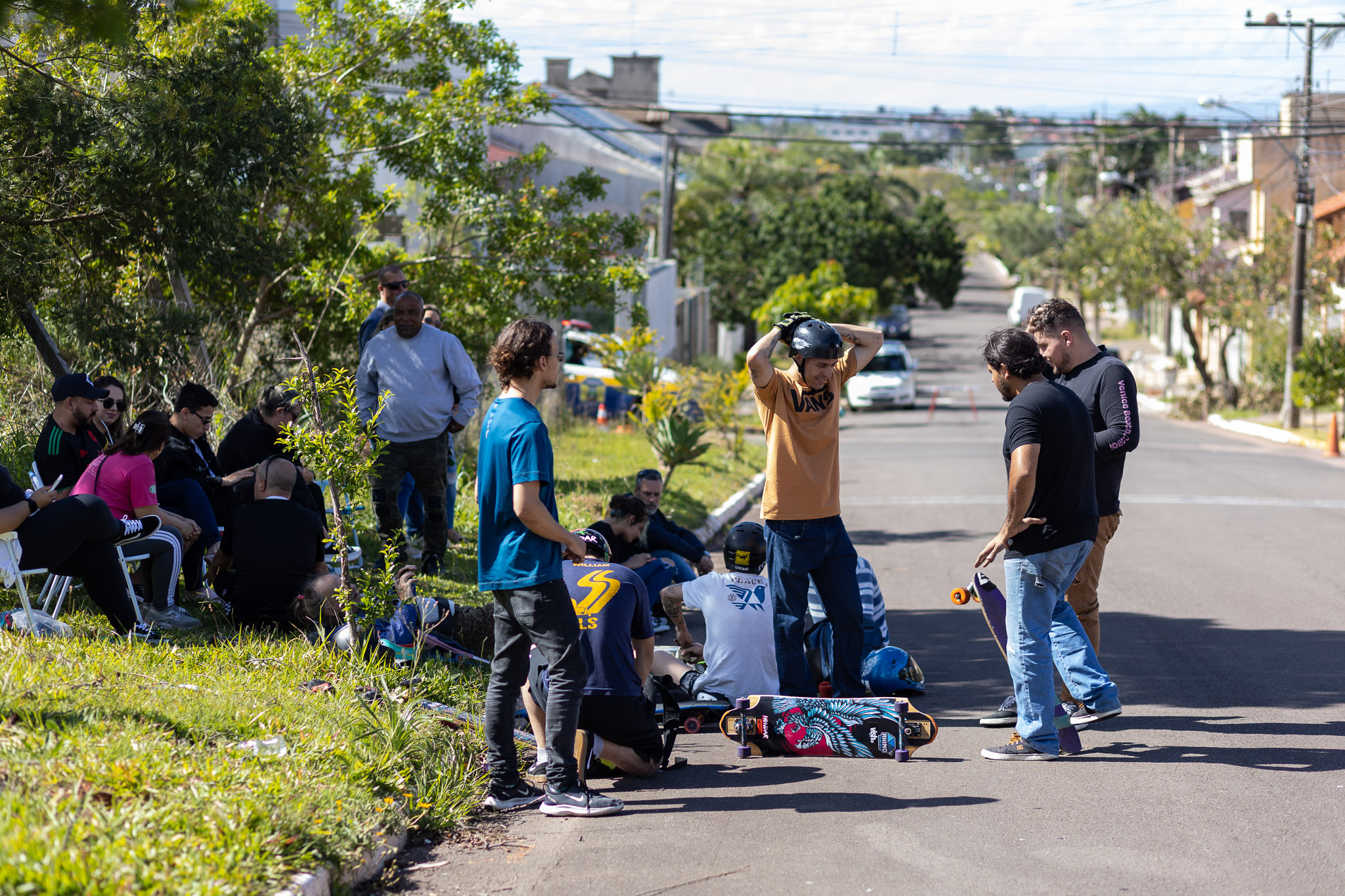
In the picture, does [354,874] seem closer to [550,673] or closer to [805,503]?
[550,673]

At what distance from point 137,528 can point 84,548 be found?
0.53 meters

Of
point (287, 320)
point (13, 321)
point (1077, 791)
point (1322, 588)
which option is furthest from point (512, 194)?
point (1077, 791)

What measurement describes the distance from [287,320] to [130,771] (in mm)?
9401

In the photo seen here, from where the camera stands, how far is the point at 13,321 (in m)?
8.77

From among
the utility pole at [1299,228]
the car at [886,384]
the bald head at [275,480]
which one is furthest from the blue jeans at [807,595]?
the car at [886,384]

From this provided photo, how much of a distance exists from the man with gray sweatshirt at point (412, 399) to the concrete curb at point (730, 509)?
371 centimetres

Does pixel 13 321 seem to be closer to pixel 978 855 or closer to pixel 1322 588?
pixel 978 855

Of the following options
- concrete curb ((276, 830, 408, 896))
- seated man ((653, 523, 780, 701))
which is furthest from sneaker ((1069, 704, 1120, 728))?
concrete curb ((276, 830, 408, 896))

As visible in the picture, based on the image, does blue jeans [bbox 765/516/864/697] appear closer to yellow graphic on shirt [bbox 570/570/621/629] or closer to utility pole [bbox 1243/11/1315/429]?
yellow graphic on shirt [bbox 570/570/621/629]

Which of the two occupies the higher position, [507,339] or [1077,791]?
[507,339]

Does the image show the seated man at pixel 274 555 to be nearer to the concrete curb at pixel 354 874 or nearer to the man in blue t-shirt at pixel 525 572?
the man in blue t-shirt at pixel 525 572

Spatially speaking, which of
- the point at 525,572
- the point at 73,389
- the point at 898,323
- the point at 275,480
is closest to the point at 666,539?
the point at 275,480

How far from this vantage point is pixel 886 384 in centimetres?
3312

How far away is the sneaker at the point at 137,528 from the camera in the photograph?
6.95 meters
